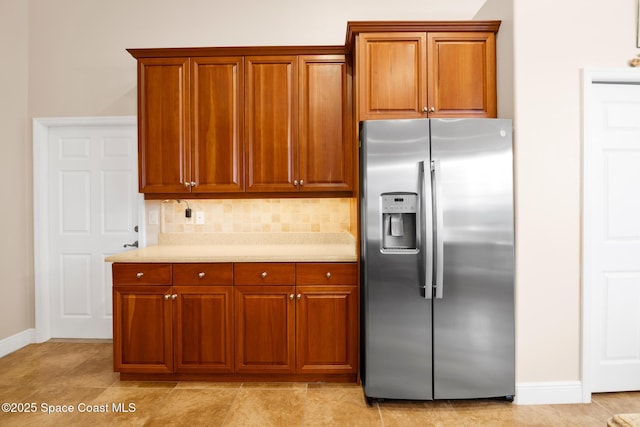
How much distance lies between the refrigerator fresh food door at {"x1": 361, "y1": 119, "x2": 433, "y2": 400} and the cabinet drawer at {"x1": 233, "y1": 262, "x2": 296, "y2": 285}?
0.55 meters

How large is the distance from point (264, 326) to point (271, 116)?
1527 mm

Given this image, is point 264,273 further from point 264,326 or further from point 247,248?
point 247,248

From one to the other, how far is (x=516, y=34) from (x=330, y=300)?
81.3 inches

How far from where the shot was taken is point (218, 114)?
289 cm

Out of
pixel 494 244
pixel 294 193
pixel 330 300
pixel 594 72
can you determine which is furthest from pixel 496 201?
pixel 294 193

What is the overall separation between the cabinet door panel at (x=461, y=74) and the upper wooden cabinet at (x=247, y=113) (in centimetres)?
64

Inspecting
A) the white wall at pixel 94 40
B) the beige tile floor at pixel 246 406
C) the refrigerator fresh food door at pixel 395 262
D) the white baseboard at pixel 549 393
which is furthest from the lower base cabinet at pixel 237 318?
the white wall at pixel 94 40

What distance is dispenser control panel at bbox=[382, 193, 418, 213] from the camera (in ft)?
7.72

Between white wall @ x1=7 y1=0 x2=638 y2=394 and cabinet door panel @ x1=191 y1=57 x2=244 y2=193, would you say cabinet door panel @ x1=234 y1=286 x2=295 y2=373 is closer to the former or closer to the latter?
cabinet door panel @ x1=191 y1=57 x2=244 y2=193

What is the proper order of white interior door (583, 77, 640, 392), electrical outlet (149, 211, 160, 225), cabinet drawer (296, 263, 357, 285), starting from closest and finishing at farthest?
white interior door (583, 77, 640, 392), cabinet drawer (296, 263, 357, 285), electrical outlet (149, 211, 160, 225)

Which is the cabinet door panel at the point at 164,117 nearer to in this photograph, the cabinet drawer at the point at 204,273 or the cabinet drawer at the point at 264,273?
the cabinet drawer at the point at 204,273

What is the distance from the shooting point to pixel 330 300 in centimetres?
261

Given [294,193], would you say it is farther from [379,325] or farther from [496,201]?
[496,201]

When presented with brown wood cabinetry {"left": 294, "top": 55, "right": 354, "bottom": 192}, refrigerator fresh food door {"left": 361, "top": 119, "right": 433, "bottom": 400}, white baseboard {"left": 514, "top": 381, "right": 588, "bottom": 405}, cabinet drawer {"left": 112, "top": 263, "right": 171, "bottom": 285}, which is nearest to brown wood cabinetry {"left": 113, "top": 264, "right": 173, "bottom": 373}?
cabinet drawer {"left": 112, "top": 263, "right": 171, "bottom": 285}
